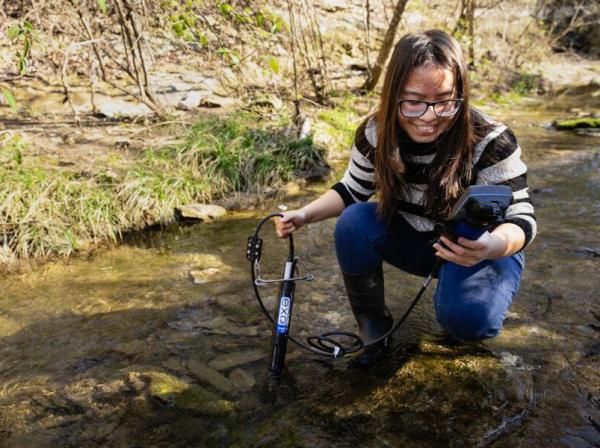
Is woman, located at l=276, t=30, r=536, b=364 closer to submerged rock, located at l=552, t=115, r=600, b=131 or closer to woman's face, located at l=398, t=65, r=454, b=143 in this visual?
woman's face, located at l=398, t=65, r=454, b=143

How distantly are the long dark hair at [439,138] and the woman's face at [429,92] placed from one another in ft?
0.05

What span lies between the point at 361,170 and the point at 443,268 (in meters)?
0.53

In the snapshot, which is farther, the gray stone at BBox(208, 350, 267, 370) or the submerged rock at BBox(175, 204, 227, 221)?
the submerged rock at BBox(175, 204, 227, 221)

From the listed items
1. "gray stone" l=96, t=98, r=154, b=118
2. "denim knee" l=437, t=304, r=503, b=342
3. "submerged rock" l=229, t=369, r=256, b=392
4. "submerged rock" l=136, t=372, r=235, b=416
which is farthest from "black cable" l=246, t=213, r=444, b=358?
"gray stone" l=96, t=98, r=154, b=118

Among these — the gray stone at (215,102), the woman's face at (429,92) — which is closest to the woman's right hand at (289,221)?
the woman's face at (429,92)

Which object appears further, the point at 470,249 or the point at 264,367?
the point at 264,367

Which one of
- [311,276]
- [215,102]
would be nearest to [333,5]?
[215,102]

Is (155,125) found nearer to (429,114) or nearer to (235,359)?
(235,359)

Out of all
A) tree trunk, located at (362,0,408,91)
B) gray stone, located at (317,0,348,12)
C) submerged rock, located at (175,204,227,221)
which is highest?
gray stone, located at (317,0,348,12)

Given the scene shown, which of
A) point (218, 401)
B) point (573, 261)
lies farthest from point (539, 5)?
point (218, 401)

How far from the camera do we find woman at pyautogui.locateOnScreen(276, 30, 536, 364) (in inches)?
66.7

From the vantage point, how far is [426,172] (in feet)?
6.33

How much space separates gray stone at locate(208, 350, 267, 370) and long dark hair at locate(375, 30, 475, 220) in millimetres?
927

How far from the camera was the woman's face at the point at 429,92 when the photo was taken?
66.2 inches
